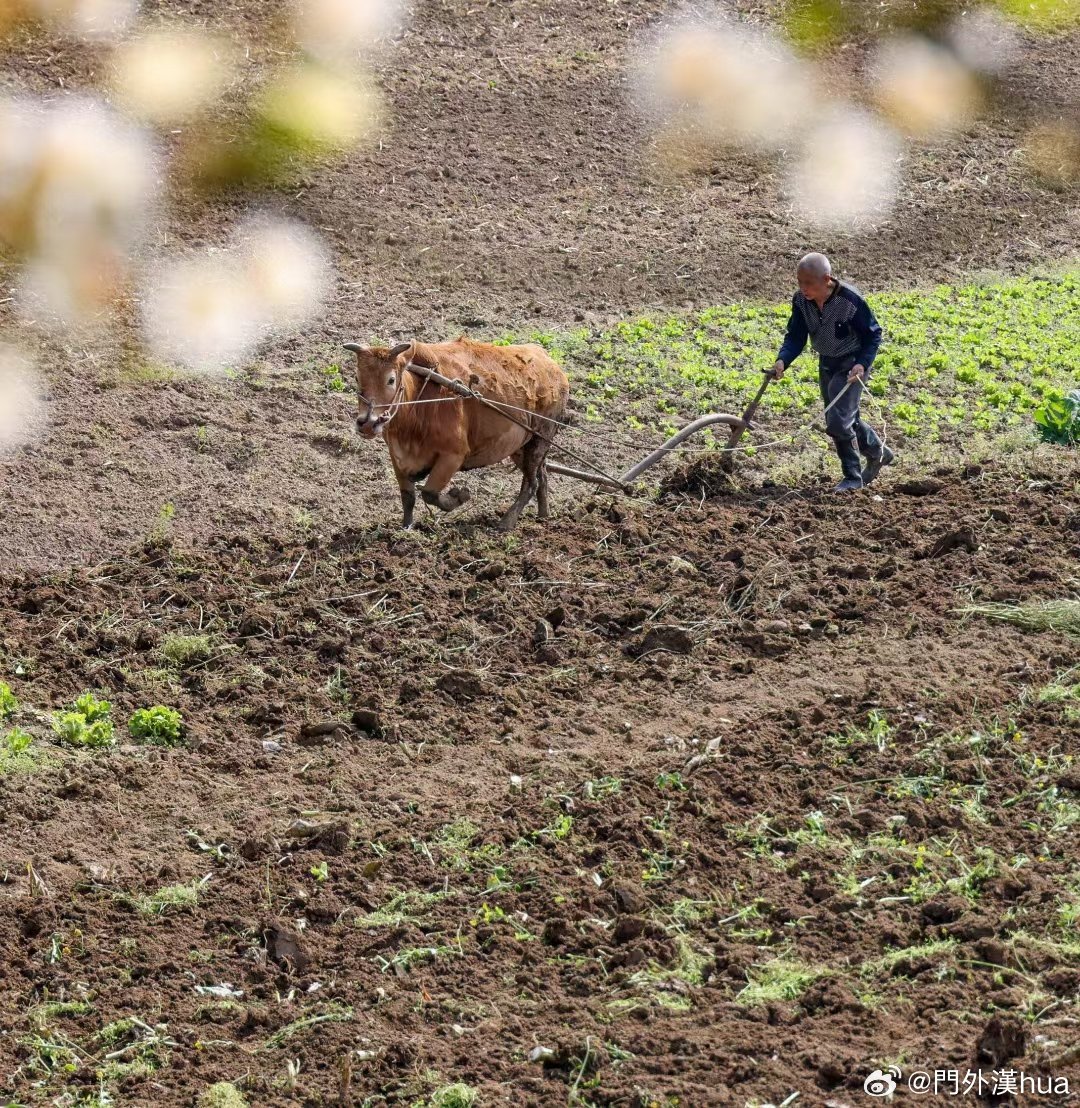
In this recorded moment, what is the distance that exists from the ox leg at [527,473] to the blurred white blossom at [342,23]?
38.7ft

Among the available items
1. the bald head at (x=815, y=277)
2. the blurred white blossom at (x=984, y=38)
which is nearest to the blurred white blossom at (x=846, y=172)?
the blurred white blossom at (x=984, y=38)

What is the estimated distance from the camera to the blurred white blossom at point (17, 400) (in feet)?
44.6

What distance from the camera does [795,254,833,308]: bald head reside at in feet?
39.7

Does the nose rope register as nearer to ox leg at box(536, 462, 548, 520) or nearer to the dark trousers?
ox leg at box(536, 462, 548, 520)

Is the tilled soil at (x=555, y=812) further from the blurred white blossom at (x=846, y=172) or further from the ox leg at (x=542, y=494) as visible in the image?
the blurred white blossom at (x=846, y=172)

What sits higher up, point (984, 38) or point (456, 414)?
point (456, 414)

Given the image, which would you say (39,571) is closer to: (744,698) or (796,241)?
(744,698)

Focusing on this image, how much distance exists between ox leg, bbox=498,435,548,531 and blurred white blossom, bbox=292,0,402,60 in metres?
11.8

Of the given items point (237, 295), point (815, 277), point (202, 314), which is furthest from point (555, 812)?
point (237, 295)

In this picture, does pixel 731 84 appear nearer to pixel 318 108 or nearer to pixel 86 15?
pixel 318 108

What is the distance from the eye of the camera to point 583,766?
852 centimetres

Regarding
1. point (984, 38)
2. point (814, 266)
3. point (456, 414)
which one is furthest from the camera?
point (984, 38)

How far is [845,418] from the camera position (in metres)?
12.7

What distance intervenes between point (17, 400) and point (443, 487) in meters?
4.94
